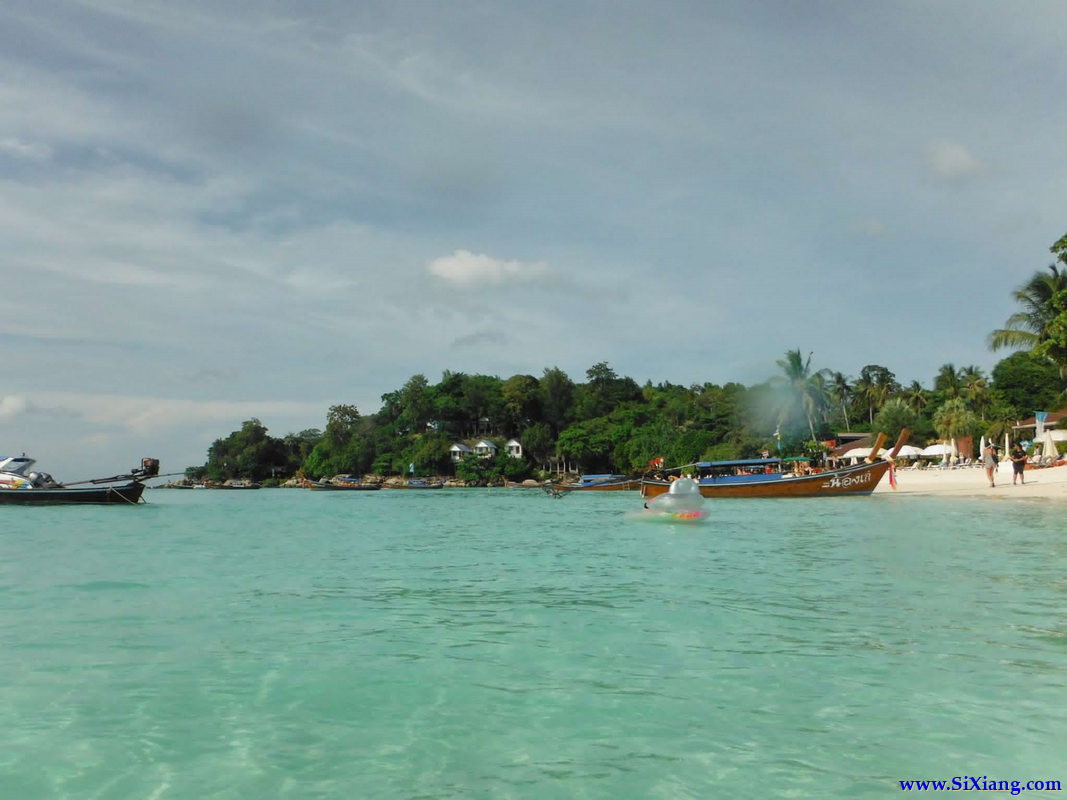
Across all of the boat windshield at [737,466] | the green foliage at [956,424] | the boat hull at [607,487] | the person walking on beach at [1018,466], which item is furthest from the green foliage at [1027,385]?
the boat hull at [607,487]

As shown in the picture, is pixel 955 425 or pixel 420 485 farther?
pixel 420 485

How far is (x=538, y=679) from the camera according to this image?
7246mm

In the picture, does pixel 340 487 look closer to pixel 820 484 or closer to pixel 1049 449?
pixel 820 484

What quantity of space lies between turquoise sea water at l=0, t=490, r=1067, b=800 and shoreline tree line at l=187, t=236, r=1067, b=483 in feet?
90.1

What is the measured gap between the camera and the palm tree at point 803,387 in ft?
226

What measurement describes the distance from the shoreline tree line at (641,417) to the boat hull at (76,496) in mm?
45498

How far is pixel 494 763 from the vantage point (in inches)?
205

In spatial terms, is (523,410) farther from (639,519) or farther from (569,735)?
(569,735)

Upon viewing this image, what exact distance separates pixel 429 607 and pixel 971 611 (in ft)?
23.0

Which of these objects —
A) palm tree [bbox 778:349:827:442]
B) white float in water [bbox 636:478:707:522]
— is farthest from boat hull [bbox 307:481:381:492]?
white float in water [bbox 636:478:707:522]

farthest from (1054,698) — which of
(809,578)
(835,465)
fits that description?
(835,465)

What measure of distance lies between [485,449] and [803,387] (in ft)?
181

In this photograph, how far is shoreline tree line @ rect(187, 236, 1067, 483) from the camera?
218 ft

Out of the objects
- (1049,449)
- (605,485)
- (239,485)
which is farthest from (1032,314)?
(239,485)
